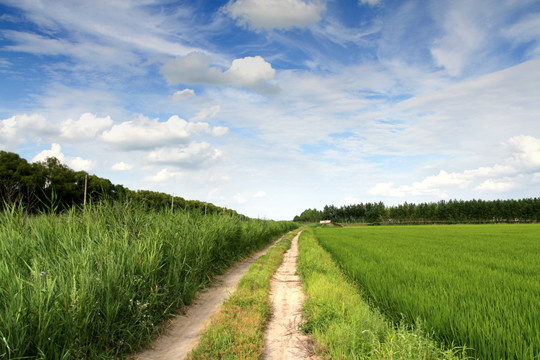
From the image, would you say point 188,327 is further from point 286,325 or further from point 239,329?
point 286,325

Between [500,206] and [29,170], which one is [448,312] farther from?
[500,206]

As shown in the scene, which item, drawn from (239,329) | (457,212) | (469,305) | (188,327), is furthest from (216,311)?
(457,212)

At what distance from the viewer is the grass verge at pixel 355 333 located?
11.2ft

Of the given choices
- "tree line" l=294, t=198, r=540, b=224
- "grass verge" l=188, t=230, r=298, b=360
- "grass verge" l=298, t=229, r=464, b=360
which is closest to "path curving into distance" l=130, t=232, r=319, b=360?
"grass verge" l=188, t=230, r=298, b=360

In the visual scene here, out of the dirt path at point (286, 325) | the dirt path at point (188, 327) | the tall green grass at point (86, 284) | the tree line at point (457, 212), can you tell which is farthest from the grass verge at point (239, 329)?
the tree line at point (457, 212)

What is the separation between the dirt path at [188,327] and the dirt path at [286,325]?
1.16 m

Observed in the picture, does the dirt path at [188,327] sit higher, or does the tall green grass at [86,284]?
the tall green grass at [86,284]

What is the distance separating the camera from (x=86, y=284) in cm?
361

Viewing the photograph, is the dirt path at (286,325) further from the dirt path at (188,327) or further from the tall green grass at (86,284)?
the tall green grass at (86,284)

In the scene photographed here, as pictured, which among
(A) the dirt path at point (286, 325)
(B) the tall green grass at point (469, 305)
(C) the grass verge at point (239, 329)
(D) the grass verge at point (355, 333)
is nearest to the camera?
(D) the grass verge at point (355, 333)

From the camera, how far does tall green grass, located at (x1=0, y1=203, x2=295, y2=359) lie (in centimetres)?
317

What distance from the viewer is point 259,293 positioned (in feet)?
22.8

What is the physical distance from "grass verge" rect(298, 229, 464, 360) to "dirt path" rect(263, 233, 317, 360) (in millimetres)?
224

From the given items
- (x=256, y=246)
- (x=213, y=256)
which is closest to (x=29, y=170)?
(x=256, y=246)
